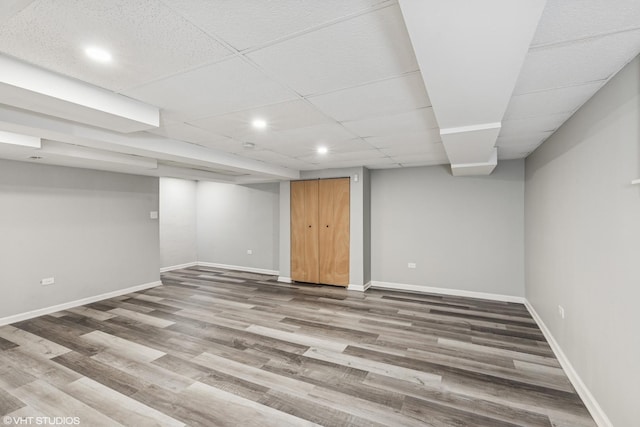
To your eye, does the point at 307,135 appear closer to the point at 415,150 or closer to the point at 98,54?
the point at 415,150

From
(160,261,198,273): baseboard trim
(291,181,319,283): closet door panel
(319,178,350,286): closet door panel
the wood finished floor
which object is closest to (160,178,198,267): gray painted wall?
(160,261,198,273): baseboard trim

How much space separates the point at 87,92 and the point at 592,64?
3235mm

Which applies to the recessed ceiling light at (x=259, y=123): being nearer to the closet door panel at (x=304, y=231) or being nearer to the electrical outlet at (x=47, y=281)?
the closet door panel at (x=304, y=231)

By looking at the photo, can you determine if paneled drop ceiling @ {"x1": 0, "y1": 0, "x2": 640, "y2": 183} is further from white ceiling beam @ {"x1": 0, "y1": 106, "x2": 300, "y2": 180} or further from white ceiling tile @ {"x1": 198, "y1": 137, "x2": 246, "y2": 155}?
white ceiling tile @ {"x1": 198, "y1": 137, "x2": 246, "y2": 155}

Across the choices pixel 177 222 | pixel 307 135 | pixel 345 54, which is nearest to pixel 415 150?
pixel 307 135

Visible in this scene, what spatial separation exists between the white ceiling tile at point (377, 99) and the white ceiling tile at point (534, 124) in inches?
45.5

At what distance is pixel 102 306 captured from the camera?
455cm

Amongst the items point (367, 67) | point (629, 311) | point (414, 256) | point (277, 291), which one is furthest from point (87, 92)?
point (414, 256)

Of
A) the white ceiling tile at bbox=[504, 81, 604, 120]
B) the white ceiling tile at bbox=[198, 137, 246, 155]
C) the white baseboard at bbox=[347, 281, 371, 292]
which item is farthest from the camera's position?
the white baseboard at bbox=[347, 281, 371, 292]

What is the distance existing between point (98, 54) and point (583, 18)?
241cm

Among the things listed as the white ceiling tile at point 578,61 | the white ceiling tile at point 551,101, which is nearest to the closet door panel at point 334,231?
the white ceiling tile at point 551,101

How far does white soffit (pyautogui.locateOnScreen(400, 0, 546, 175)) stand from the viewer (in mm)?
1038

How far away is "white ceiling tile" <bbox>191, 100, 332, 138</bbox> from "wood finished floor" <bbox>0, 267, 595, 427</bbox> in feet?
7.73

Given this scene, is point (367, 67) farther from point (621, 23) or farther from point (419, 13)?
point (621, 23)
